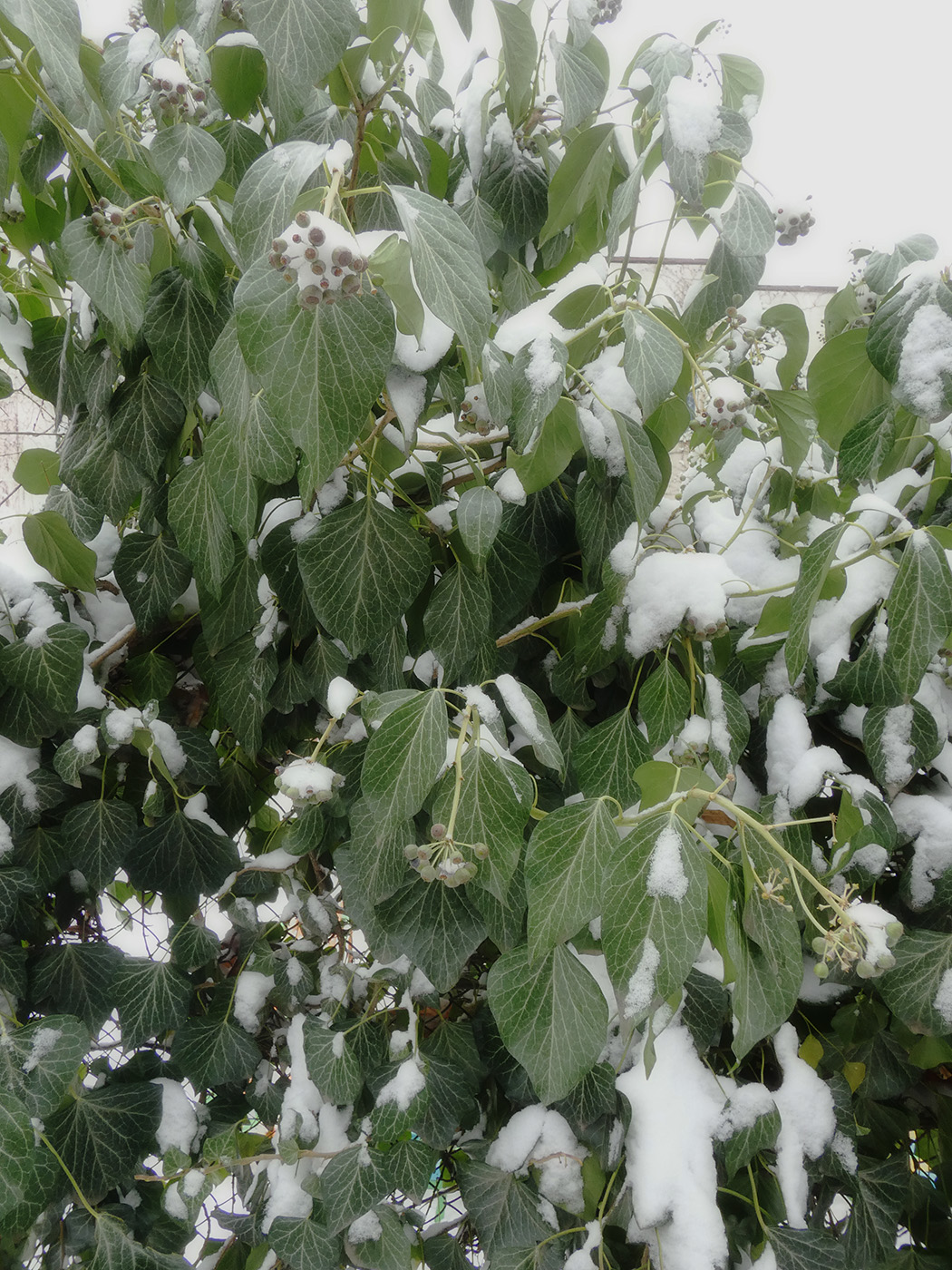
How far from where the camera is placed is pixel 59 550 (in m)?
0.75

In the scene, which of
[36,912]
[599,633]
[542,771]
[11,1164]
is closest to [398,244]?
[599,633]

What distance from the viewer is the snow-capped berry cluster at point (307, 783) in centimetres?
57

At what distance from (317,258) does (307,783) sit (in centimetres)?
34

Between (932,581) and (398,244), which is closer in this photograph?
(398,244)

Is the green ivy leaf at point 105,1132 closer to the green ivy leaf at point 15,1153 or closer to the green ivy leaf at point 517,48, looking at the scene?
the green ivy leaf at point 15,1153

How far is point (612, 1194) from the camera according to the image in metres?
0.71

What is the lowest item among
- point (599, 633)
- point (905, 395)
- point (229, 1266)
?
point (229, 1266)

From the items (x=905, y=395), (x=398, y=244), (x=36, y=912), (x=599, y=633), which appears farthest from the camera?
(x=36, y=912)

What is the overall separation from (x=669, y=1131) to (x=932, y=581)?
0.44m

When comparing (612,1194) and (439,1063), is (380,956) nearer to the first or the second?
(439,1063)

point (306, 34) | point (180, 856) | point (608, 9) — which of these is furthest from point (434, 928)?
point (608, 9)

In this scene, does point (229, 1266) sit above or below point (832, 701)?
below

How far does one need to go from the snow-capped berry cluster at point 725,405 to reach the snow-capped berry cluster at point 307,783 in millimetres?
375

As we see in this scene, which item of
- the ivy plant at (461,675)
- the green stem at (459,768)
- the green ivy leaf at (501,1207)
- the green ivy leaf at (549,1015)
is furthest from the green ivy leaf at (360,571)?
the green ivy leaf at (501,1207)
